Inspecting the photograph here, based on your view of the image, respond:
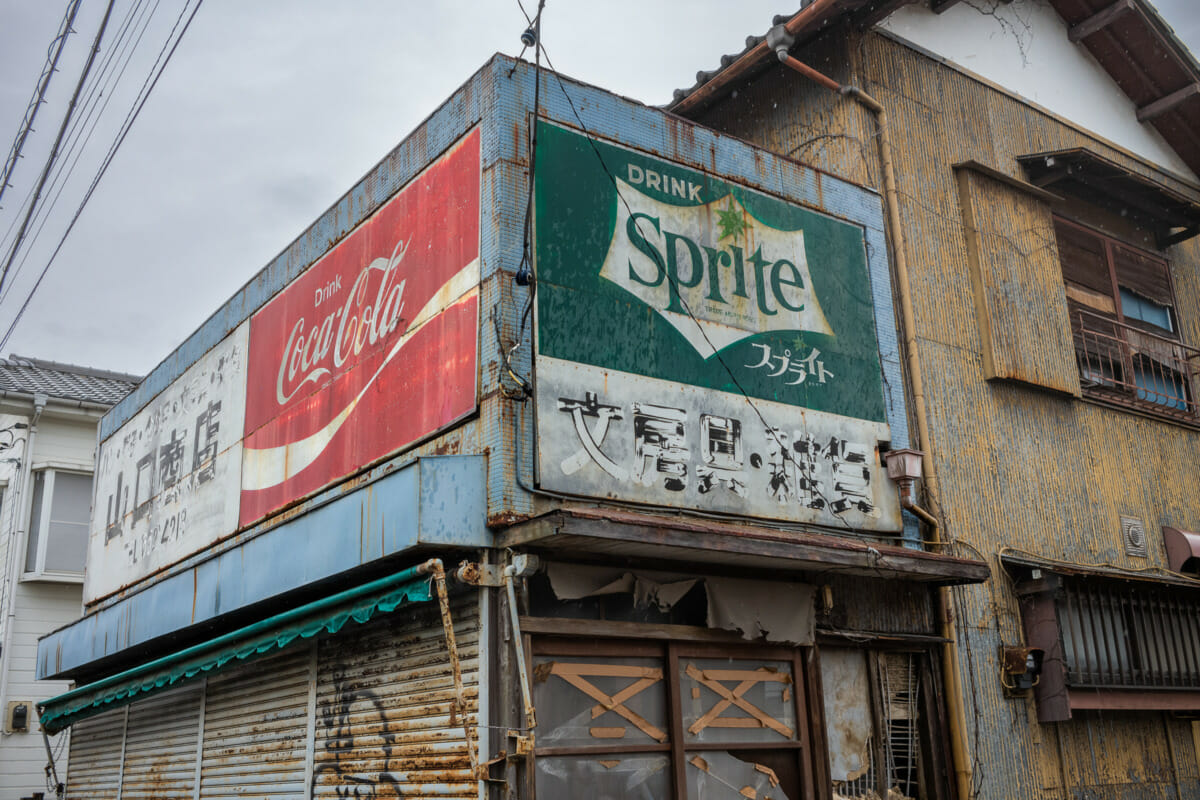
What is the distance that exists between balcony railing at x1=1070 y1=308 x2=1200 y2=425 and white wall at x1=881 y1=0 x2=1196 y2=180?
10.3 ft

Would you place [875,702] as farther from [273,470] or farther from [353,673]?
[273,470]

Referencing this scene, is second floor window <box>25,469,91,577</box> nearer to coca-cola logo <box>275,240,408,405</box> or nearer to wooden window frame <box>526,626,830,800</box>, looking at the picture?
coca-cola logo <box>275,240,408,405</box>

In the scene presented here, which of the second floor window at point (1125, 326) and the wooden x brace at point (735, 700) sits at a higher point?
the second floor window at point (1125, 326)

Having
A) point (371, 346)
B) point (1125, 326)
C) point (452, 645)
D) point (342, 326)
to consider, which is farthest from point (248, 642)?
point (1125, 326)

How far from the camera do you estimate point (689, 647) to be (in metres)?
8.81

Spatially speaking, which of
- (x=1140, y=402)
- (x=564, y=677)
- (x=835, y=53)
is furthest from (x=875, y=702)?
(x=835, y=53)

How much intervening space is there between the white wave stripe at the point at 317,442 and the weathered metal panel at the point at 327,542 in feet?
2.01

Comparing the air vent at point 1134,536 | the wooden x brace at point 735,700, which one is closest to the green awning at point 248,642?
the wooden x brace at point 735,700

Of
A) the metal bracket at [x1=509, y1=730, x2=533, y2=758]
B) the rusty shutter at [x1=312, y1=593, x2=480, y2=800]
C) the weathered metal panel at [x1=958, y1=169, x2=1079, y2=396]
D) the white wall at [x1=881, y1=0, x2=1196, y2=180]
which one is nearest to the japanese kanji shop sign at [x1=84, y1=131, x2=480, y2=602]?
the rusty shutter at [x1=312, y1=593, x2=480, y2=800]

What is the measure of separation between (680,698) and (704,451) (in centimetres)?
207

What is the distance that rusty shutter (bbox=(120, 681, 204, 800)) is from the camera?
40.2 feet

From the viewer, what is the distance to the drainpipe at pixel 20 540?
61.1 ft

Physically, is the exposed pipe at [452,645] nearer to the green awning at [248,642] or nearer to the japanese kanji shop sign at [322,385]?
the green awning at [248,642]

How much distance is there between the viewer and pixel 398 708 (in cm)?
866
